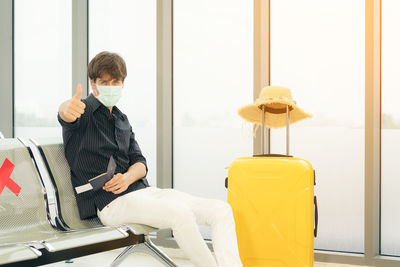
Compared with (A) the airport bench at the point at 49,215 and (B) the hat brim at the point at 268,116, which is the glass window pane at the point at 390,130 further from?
(A) the airport bench at the point at 49,215

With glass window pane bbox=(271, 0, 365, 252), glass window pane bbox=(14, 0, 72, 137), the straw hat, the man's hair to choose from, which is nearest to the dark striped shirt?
the man's hair

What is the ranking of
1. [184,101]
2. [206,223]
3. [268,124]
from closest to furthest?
[206,223] → [268,124] → [184,101]

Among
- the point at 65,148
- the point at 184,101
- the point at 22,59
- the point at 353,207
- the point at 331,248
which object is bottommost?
the point at 331,248

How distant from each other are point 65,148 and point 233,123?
4.69ft

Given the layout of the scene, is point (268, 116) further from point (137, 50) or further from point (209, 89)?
point (137, 50)

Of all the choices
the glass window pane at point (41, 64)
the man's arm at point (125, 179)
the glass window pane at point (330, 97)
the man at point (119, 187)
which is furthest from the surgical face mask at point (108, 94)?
the glass window pane at point (41, 64)

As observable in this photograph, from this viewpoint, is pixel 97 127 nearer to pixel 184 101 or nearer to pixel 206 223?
pixel 206 223

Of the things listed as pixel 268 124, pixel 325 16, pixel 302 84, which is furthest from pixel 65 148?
pixel 325 16

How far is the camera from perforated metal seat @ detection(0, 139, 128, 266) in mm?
1732

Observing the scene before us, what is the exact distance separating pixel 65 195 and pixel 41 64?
2.17 m

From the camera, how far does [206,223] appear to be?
77.4 inches

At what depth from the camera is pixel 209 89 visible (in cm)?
328

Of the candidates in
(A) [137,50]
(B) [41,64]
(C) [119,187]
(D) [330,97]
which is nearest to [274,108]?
(D) [330,97]

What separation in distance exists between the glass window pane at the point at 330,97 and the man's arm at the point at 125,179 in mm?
1215
